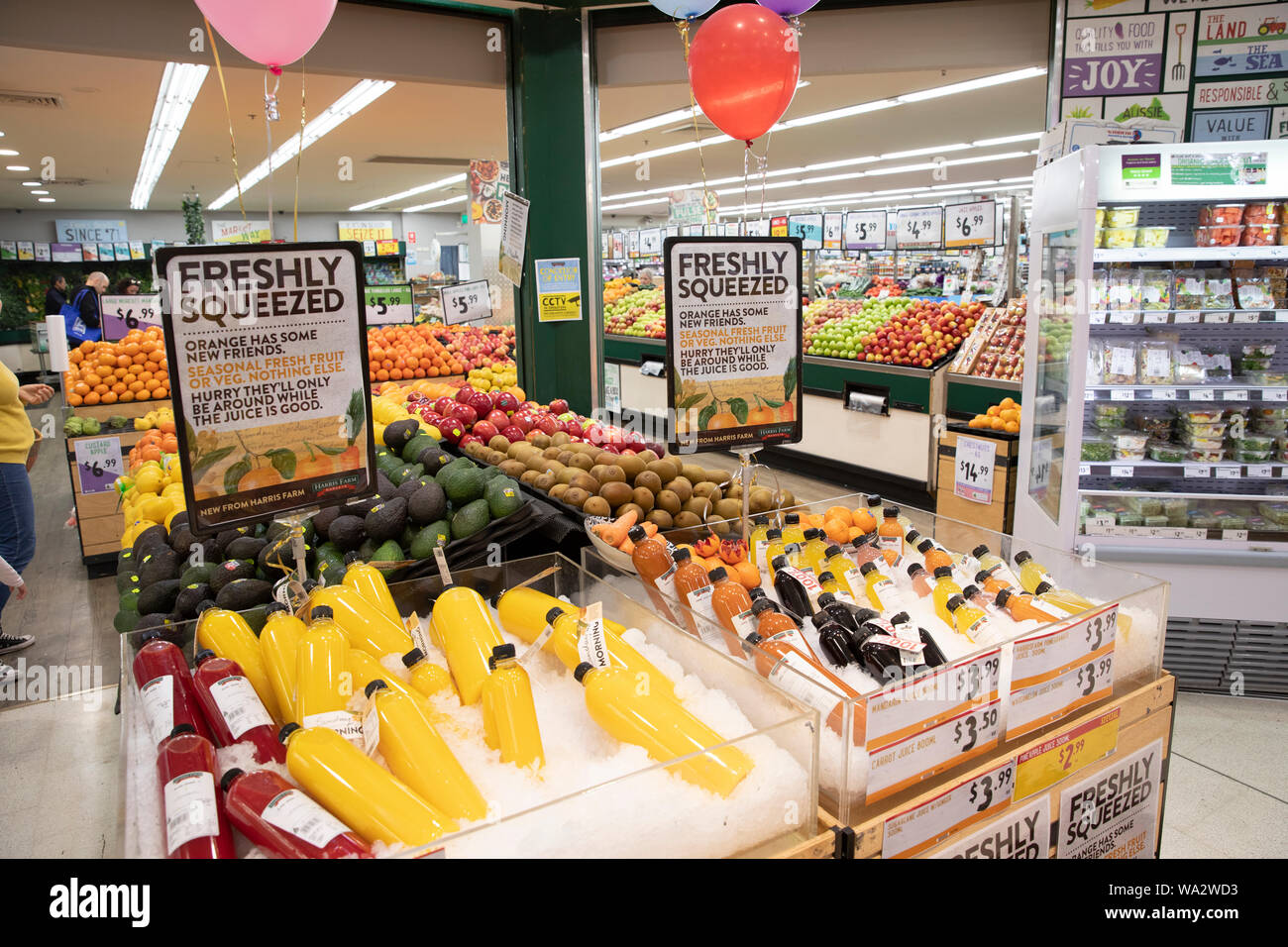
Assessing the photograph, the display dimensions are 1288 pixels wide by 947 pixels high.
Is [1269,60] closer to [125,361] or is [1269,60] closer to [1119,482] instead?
[1119,482]

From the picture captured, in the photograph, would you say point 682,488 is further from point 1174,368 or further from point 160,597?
point 1174,368

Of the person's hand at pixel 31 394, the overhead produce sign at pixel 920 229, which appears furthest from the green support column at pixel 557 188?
the overhead produce sign at pixel 920 229

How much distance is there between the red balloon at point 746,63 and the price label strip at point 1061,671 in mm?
2419

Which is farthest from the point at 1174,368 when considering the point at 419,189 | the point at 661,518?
the point at 419,189

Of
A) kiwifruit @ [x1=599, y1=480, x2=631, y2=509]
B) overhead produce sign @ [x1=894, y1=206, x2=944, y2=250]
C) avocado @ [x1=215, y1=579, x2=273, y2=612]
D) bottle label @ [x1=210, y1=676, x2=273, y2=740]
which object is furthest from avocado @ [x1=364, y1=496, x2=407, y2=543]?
overhead produce sign @ [x1=894, y1=206, x2=944, y2=250]

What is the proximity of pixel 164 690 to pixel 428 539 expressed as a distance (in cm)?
97

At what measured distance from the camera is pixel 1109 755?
1.83 meters

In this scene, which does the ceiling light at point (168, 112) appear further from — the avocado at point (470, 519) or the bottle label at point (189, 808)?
the bottle label at point (189, 808)

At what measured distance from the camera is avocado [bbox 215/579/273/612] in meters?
1.99

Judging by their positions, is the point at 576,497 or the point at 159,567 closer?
the point at 159,567

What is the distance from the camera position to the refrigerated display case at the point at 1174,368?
3.45 metres
